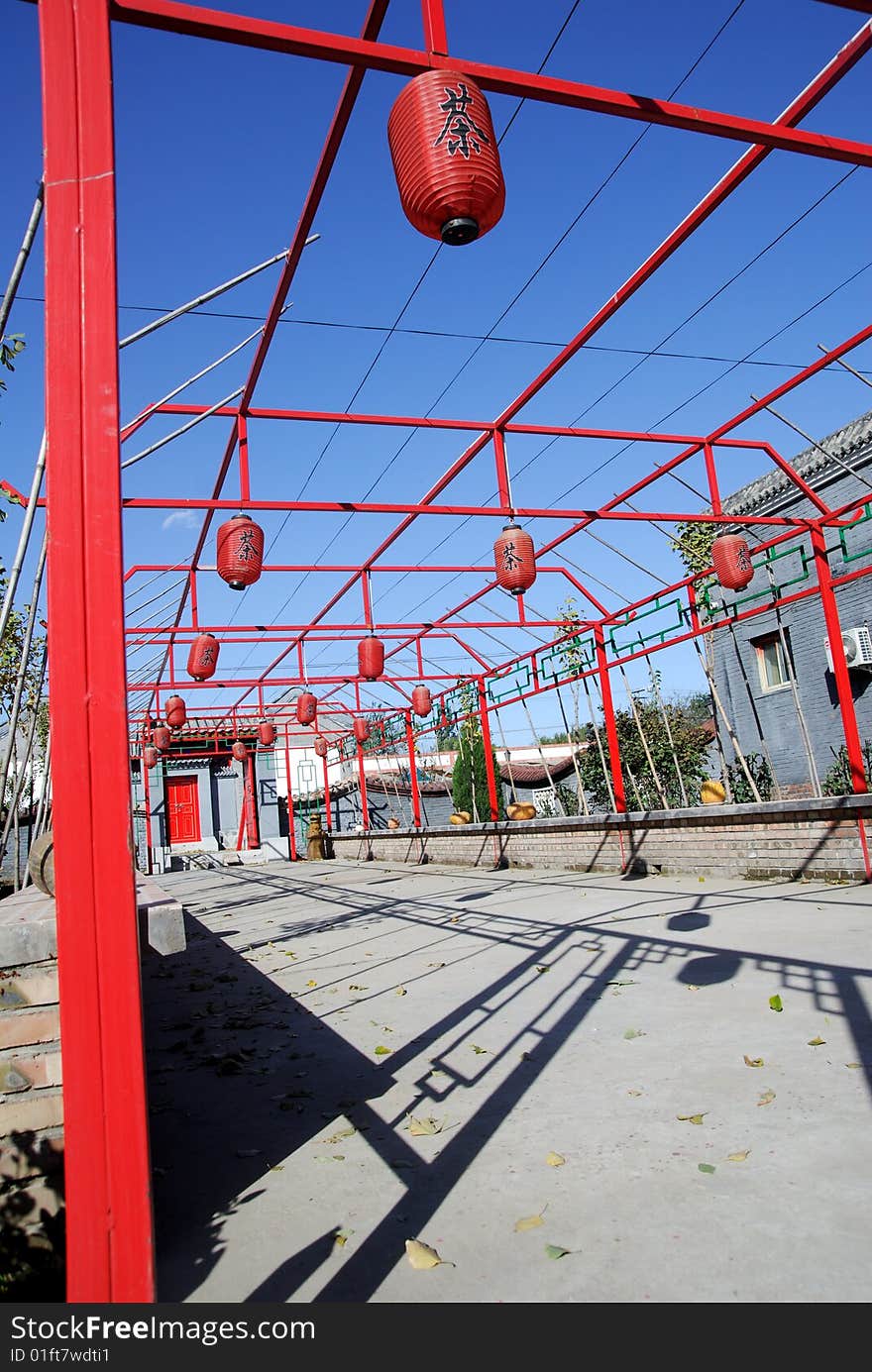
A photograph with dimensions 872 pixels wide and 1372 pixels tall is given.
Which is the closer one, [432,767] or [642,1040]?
[642,1040]

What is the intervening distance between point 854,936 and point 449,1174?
3538 millimetres

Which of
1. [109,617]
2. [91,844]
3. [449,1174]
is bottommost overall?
[449,1174]

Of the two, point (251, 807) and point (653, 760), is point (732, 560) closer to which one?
point (653, 760)

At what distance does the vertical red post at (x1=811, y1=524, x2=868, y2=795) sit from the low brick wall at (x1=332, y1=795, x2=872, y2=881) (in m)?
0.30

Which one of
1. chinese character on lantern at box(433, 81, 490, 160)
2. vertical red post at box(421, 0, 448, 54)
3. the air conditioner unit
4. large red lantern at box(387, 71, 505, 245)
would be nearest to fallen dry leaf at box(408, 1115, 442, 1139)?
large red lantern at box(387, 71, 505, 245)

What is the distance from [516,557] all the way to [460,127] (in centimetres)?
501

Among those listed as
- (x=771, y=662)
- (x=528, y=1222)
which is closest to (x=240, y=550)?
(x=528, y=1222)

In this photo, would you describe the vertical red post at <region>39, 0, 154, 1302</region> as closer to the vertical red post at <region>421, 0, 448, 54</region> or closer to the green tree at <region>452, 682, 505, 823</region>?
the vertical red post at <region>421, 0, 448, 54</region>

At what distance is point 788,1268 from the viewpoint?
77.1 inches

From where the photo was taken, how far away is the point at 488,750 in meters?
15.3

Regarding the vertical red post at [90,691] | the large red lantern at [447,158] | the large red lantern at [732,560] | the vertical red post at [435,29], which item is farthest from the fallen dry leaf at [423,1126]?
the large red lantern at [732,560]

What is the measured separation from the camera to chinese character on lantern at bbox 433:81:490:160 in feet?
9.36

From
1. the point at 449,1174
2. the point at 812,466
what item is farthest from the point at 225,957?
the point at 812,466

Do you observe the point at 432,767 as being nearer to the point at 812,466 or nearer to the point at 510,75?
the point at 812,466
